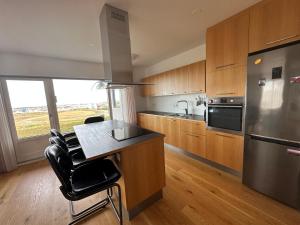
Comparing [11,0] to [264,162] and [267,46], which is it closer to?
[267,46]

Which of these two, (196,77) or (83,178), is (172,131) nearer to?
(196,77)

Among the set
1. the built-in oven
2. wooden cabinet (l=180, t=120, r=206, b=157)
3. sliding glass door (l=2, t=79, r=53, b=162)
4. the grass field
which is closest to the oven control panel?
the built-in oven

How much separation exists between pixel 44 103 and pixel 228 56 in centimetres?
420

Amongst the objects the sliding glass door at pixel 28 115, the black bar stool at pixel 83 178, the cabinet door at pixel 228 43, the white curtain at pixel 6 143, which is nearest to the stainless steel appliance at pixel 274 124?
the cabinet door at pixel 228 43

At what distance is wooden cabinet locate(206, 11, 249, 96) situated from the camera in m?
1.84

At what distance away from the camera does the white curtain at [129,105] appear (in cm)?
451

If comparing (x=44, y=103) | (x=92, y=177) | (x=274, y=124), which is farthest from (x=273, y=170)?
(x=44, y=103)

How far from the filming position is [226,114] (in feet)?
7.00

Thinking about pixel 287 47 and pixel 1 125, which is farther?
pixel 1 125

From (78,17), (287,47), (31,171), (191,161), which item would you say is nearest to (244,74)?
(287,47)

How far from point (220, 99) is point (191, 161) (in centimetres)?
147

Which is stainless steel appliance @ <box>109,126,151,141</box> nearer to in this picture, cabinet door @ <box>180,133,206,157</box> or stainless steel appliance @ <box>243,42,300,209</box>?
cabinet door @ <box>180,133,206,157</box>

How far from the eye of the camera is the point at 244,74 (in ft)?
6.09

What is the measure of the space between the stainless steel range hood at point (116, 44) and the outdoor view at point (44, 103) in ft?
3.09
